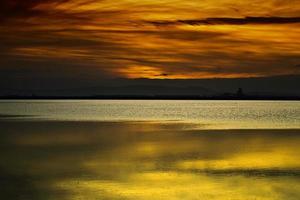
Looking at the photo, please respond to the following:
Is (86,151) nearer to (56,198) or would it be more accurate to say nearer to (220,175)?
(220,175)

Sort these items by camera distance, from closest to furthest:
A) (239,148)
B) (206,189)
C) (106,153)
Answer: (206,189), (106,153), (239,148)

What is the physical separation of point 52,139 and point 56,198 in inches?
781

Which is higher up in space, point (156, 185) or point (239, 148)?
point (156, 185)

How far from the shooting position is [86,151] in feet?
92.3

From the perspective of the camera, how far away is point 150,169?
2122 cm

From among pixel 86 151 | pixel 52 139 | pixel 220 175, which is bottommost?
pixel 52 139

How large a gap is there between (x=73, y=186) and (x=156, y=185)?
2491 mm

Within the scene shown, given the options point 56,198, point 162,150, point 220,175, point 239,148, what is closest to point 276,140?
point 239,148

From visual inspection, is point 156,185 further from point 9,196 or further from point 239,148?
point 239,148

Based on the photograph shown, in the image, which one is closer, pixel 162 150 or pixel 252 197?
pixel 252 197

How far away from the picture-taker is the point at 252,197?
15.8 m

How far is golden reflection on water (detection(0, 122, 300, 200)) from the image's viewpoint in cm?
1648

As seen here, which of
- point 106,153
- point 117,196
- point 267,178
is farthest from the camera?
point 106,153

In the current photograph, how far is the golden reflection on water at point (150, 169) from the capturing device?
16.5 meters
